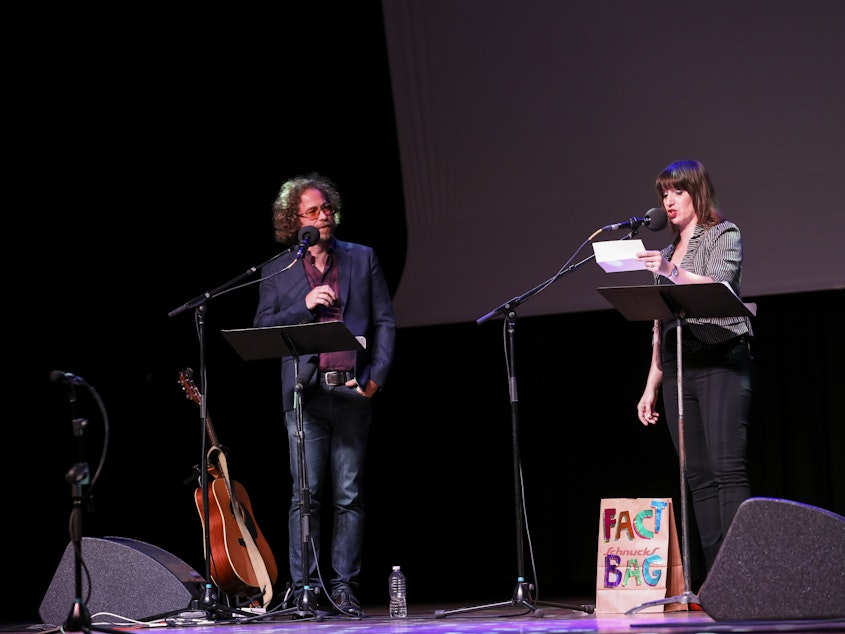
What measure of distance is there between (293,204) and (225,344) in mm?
2076

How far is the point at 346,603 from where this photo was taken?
4012mm

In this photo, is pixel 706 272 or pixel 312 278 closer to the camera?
pixel 706 272

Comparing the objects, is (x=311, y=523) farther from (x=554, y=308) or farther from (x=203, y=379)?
(x=554, y=308)

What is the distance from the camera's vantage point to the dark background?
579 cm

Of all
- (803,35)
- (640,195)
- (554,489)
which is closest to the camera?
(803,35)

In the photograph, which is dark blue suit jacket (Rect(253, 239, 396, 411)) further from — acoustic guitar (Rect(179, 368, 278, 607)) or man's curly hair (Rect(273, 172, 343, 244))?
acoustic guitar (Rect(179, 368, 278, 607))

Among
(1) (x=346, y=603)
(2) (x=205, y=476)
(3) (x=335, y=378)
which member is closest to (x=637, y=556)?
(1) (x=346, y=603)

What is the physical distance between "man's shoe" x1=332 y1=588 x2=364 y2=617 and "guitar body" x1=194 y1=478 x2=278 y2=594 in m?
0.45

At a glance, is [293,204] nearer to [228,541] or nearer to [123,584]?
[228,541]

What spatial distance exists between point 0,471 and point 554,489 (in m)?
3.07

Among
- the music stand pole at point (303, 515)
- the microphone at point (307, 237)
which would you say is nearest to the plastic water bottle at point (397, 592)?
the music stand pole at point (303, 515)

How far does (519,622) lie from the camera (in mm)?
3529

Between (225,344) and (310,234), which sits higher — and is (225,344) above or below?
below

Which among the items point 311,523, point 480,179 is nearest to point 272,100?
point 480,179
